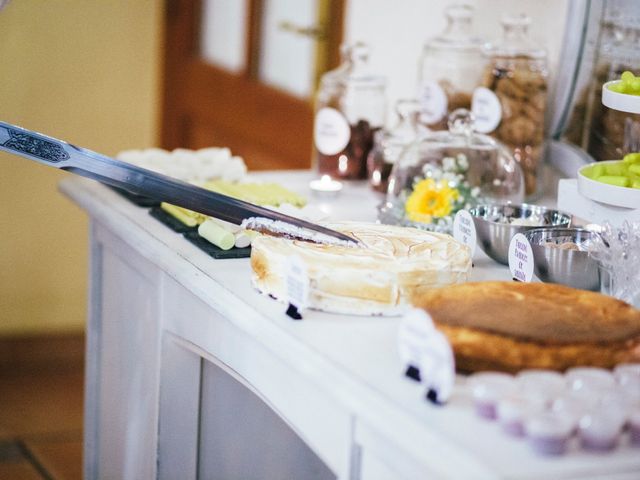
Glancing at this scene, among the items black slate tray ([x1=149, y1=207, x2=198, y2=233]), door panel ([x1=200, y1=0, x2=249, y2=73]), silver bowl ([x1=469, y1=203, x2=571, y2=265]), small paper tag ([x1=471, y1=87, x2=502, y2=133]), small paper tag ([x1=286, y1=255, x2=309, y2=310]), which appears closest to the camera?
small paper tag ([x1=286, y1=255, x2=309, y2=310])

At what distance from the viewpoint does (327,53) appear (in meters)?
3.17

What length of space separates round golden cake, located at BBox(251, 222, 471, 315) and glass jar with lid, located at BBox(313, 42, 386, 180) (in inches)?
30.7

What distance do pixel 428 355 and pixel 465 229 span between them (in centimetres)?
54

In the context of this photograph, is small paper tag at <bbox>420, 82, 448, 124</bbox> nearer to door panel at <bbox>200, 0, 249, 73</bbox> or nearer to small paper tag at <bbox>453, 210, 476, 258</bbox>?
small paper tag at <bbox>453, 210, 476, 258</bbox>

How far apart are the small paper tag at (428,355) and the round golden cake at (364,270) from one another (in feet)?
0.61

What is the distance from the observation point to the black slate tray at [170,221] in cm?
162

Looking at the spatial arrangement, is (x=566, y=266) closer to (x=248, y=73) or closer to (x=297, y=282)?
(x=297, y=282)

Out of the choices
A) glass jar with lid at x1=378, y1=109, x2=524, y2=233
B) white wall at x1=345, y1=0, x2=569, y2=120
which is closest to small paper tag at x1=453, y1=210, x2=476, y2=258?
glass jar with lid at x1=378, y1=109, x2=524, y2=233

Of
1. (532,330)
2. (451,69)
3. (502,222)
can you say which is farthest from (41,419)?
(532,330)

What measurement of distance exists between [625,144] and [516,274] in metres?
0.47

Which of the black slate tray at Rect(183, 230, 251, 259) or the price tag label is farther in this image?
the price tag label

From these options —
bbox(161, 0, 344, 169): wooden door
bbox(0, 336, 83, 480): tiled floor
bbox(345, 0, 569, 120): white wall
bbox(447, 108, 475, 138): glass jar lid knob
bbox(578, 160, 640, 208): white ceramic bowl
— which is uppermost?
bbox(345, 0, 569, 120): white wall

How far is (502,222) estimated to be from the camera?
5.05 feet

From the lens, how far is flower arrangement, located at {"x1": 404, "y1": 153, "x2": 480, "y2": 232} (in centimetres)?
166
